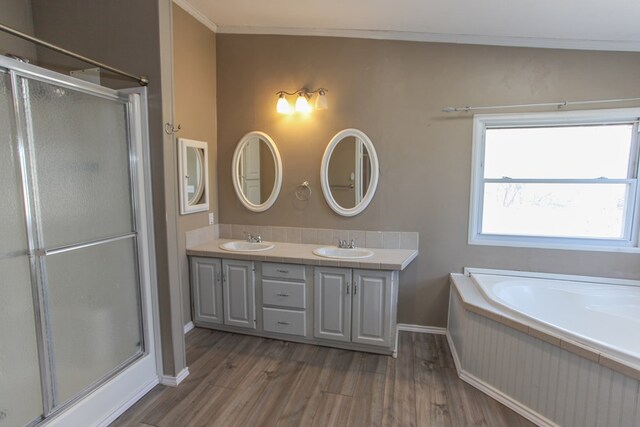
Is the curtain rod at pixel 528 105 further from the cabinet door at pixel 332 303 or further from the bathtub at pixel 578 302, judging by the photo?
the cabinet door at pixel 332 303

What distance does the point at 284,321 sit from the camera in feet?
9.15

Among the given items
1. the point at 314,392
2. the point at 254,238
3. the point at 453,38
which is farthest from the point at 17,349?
the point at 453,38

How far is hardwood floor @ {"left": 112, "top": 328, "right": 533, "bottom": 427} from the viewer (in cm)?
194

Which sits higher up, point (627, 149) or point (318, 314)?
point (627, 149)

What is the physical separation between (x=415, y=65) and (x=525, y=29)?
81cm

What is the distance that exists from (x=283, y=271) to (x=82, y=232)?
140cm

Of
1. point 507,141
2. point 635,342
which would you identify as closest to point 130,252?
point 507,141

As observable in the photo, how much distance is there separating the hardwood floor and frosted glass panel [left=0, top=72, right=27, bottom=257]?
Answer: 3.76 ft

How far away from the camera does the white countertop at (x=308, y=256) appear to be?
8.27 feet

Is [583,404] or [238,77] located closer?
[583,404]

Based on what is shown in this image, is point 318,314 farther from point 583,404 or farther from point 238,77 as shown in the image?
point 238,77

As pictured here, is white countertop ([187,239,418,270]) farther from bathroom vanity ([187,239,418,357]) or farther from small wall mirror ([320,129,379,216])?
small wall mirror ([320,129,379,216])

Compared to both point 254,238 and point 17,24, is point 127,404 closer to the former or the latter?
point 254,238

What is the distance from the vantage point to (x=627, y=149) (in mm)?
2627
